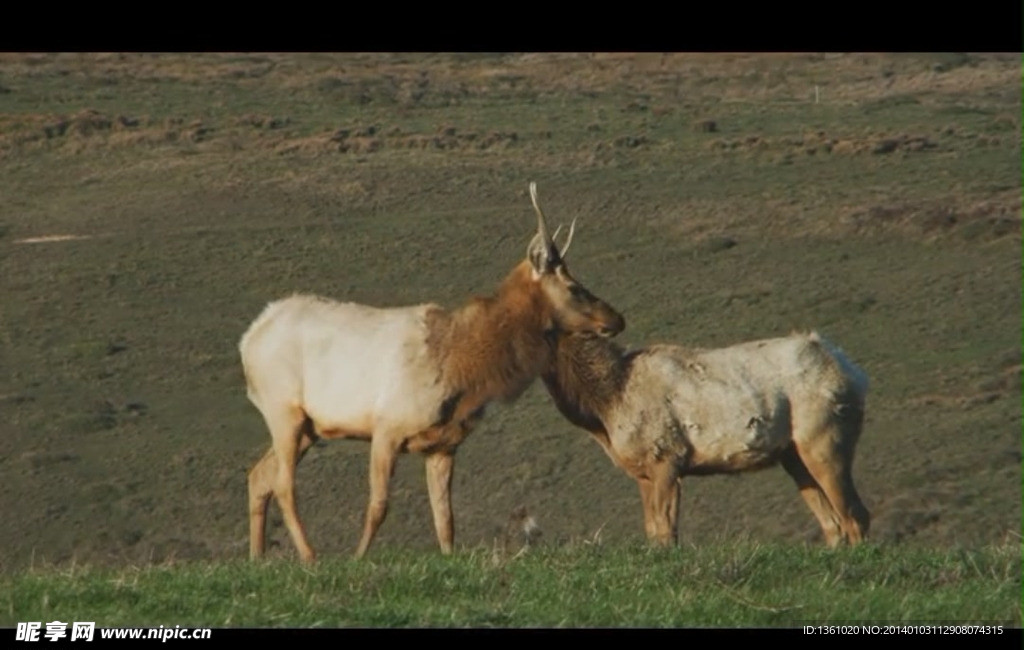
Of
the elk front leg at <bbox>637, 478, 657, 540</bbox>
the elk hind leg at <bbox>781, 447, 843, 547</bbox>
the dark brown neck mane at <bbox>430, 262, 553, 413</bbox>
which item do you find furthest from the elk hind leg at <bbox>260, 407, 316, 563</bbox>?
the elk hind leg at <bbox>781, 447, 843, 547</bbox>

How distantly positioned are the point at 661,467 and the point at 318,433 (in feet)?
7.91

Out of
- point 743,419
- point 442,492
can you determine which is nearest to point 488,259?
point 743,419

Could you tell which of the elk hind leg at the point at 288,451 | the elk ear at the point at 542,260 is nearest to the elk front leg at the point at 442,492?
the elk hind leg at the point at 288,451

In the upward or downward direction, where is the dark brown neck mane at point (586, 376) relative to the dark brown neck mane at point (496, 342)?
downward

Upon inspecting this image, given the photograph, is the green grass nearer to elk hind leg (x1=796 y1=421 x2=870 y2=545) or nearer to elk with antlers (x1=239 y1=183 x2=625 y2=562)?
elk with antlers (x1=239 y1=183 x2=625 y2=562)

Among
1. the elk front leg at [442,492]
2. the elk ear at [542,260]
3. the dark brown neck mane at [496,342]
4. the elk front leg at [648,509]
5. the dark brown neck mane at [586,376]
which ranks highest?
the elk ear at [542,260]

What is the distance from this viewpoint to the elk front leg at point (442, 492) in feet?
49.4

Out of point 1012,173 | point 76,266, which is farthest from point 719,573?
point 1012,173

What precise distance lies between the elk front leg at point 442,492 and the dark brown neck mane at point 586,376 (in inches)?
60.9

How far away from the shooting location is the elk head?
16.2 meters

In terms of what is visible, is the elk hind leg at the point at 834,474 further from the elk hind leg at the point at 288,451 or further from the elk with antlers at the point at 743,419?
the elk hind leg at the point at 288,451

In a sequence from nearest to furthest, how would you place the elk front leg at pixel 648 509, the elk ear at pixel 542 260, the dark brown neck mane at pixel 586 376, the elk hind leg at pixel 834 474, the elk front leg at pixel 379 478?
the elk front leg at pixel 379 478 < the elk front leg at pixel 648 509 < the elk hind leg at pixel 834 474 < the elk ear at pixel 542 260 < the dark brown neck mane at pixel 586 376

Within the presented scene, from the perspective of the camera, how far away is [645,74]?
5488 centimetres

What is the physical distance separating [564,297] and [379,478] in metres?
2.21
